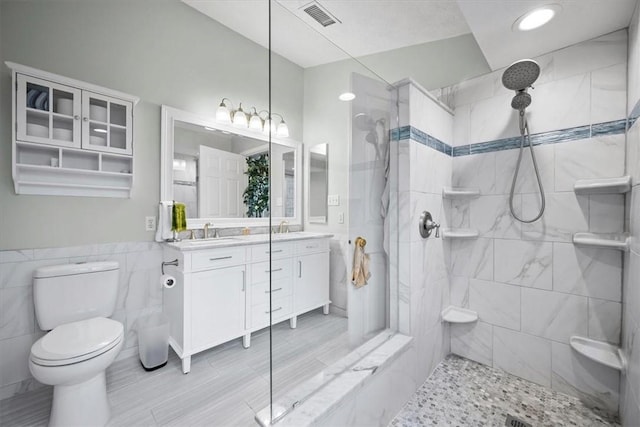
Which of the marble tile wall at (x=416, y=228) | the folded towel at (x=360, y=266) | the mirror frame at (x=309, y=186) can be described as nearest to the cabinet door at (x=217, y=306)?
the mirror frame at (x=309, y=186)

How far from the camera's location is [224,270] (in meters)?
1.97

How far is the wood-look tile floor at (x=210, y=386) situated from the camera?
1.36 m

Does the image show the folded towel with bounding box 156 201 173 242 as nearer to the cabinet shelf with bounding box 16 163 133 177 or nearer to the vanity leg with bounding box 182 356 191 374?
the cabinet shelf with bounding box 16 163 133 177

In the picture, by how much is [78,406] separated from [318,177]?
5.60 ft

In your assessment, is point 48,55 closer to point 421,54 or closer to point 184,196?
point 184,196

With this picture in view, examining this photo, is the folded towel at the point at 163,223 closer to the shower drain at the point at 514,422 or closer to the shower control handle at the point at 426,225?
the shower control handle at the point at 426,225

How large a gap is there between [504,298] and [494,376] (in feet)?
1.75

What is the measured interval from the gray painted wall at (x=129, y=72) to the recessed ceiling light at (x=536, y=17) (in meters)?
1.19

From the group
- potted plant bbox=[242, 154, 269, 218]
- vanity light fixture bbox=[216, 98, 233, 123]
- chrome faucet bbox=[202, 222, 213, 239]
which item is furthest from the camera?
vanity light fixture bbox=[216, 98, 233, 123]

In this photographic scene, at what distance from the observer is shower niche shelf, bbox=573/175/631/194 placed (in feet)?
4.49

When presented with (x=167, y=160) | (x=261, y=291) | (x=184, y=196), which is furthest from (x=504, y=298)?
(x=167, y=160)

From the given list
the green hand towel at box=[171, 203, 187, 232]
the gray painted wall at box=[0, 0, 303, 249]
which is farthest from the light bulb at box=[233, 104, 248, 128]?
the green hand towel at box=[171, 203, 187, 232]

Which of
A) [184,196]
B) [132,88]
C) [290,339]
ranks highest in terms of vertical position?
[132,88]

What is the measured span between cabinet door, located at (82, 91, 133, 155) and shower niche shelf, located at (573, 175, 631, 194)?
2.88 m
